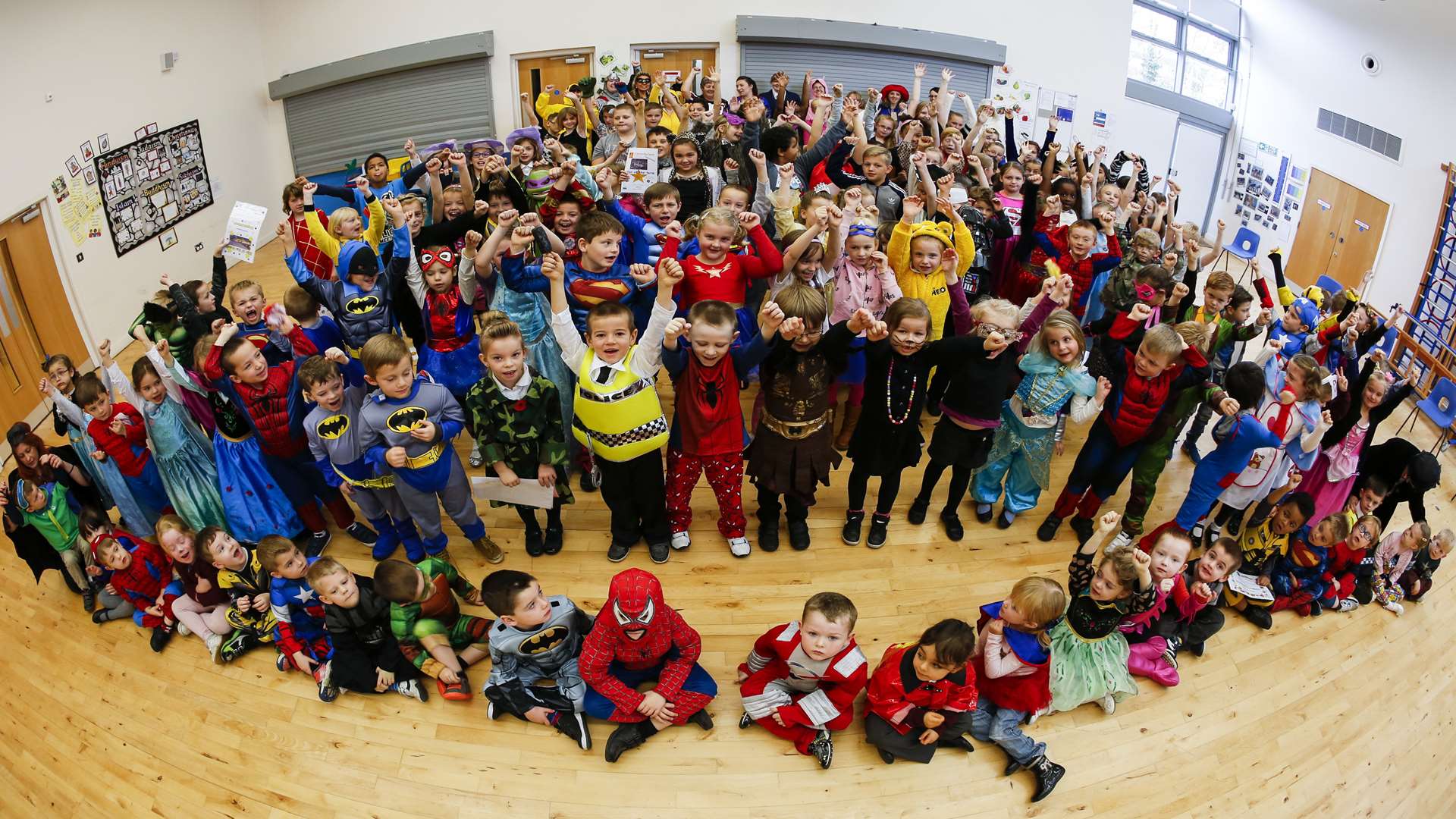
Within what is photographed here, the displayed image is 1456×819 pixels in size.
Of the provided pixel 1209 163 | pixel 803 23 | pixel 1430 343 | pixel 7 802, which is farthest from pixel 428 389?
pixel 1209 163

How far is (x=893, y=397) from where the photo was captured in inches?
132

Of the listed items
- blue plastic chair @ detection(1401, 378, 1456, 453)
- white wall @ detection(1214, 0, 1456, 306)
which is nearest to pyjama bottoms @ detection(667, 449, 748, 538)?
blue plastic chair @ detection(1401, 378, 1456, 453)

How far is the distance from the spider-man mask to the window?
10400 mm

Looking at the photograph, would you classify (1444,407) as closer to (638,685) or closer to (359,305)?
(638,685)

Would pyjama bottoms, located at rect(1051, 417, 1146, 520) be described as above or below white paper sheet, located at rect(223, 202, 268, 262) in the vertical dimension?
below

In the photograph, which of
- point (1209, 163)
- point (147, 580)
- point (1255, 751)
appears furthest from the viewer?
point (1209, 163)

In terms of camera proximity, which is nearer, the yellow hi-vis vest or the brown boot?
the yellow hi-vis vest

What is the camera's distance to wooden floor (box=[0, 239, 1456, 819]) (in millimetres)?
2762

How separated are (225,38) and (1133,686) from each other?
32.0 feet

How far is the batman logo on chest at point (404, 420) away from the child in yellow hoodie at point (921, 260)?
2.24 m

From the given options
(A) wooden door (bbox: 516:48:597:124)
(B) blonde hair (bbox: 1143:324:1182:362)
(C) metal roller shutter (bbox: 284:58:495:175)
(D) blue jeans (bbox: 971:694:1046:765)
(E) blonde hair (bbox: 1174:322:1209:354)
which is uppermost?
A: (A) wooden door (bbox: 516:48:597:124)

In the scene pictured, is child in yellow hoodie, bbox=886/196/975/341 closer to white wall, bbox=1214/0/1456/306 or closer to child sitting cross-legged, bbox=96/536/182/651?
child sitting cross-legged, bbox=96/536/182/651

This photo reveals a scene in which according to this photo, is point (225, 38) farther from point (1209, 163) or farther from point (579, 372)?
point (1209, 163)

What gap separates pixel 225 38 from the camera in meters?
8.09
